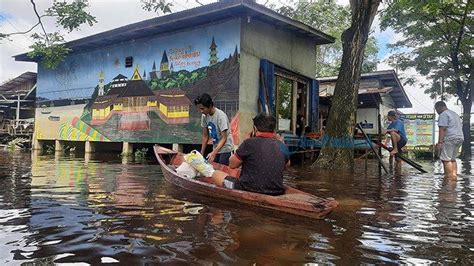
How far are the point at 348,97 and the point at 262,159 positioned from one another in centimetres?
741

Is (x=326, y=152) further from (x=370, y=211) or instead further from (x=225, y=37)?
(x=370, y=211)

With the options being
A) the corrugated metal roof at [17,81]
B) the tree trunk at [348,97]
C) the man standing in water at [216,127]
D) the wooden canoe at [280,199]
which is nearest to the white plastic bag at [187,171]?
the wooden canoe at [280,199]

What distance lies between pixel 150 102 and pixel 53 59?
3.89m

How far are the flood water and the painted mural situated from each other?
269 inches

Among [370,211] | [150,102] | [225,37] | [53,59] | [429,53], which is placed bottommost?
[370,211]

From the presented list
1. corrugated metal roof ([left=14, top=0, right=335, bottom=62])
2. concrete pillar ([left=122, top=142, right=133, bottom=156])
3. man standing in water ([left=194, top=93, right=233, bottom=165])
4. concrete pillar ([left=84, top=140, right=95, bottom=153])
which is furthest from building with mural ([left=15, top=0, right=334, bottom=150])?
man standing in water ([left=194, top=93, right=233, bottom=165])

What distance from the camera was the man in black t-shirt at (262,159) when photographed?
4547 mm

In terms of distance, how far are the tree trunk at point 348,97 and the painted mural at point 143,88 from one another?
119 inches

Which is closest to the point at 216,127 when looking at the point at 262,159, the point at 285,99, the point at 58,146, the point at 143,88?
the point at 262,159

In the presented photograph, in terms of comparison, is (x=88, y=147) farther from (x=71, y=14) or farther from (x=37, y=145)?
(x=71, y=14)

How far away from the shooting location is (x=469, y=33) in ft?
68.6

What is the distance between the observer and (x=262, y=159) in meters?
4.54

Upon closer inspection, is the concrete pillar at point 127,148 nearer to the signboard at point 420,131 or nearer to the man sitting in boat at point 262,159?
the man sitting in boat at point 262,159

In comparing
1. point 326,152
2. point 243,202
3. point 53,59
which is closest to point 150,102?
point 53,59
